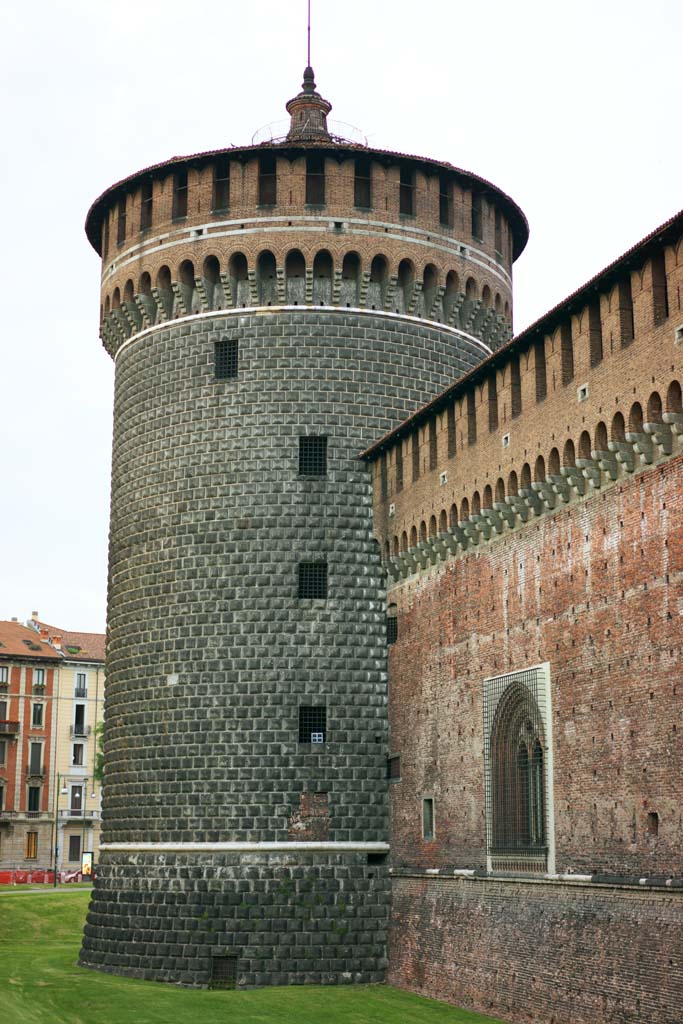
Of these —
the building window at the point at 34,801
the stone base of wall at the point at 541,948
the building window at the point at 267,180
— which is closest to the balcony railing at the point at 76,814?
the building window at the point at 34,801

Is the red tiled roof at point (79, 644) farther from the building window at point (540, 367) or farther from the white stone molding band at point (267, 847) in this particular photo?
the building window at point (540, 367)

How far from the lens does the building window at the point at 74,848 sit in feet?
259

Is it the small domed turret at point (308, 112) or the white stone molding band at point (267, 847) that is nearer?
the white stone molding band at point (267, 847)

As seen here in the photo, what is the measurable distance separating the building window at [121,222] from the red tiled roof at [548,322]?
9.18 m

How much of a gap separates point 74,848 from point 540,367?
61959 millimetres

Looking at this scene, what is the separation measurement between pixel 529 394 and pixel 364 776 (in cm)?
999

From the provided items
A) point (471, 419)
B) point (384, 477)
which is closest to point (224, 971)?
point (384, 477)

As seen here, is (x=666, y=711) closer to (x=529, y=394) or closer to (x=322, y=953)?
(x=529, y=394)

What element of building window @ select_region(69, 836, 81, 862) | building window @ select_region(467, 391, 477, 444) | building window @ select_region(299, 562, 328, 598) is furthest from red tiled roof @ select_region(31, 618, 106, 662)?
building window @ select_region(467, 391, 477, 444)

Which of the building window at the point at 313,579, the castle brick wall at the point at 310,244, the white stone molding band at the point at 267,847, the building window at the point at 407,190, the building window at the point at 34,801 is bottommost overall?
the white stone molding band at the point at 267,847

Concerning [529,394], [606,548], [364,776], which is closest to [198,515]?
[364,776]

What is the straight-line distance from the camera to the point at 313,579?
1209 inches

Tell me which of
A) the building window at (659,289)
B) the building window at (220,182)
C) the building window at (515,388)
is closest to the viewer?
the building window at (659,289)

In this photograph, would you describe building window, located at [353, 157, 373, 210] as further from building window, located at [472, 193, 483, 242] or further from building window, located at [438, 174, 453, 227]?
building window, located at [472, 193, 483, 242]
